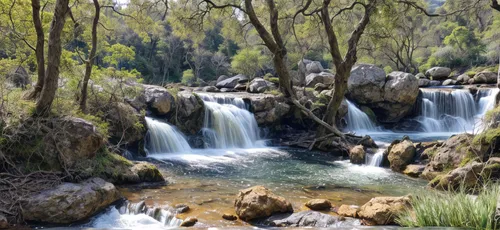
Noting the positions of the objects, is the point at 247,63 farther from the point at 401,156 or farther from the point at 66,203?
the point at 66,203

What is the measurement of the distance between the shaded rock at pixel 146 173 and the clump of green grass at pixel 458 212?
20.1 feet

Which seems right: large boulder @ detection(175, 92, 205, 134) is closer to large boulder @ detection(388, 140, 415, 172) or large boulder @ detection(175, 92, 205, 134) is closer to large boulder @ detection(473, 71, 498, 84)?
large boulder @ detection(388, 140, 415, 172)

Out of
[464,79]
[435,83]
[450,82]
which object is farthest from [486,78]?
[435,83]

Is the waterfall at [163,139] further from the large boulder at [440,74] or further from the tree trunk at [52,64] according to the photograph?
the large boulder at [440,74]

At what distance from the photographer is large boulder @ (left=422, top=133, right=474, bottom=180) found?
32.0 ft

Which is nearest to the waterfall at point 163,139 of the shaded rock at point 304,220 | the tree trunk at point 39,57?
the tree trunk at point 39,57

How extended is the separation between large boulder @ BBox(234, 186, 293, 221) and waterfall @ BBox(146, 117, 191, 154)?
7.18 metres

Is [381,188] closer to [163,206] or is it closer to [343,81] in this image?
[163,206]

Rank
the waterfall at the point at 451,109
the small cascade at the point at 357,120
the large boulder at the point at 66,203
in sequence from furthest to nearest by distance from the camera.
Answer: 1. the waterfall at the point at 451,109
2. the small cascade at the point at 357,120
3. the large boulder at the point at 66,203

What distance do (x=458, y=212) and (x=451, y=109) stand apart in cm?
1873

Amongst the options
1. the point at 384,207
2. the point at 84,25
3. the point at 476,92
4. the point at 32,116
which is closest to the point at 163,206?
the point at 32,116

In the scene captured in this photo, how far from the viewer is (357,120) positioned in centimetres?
2000

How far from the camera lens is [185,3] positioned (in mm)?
15195

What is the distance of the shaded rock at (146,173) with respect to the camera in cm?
918
